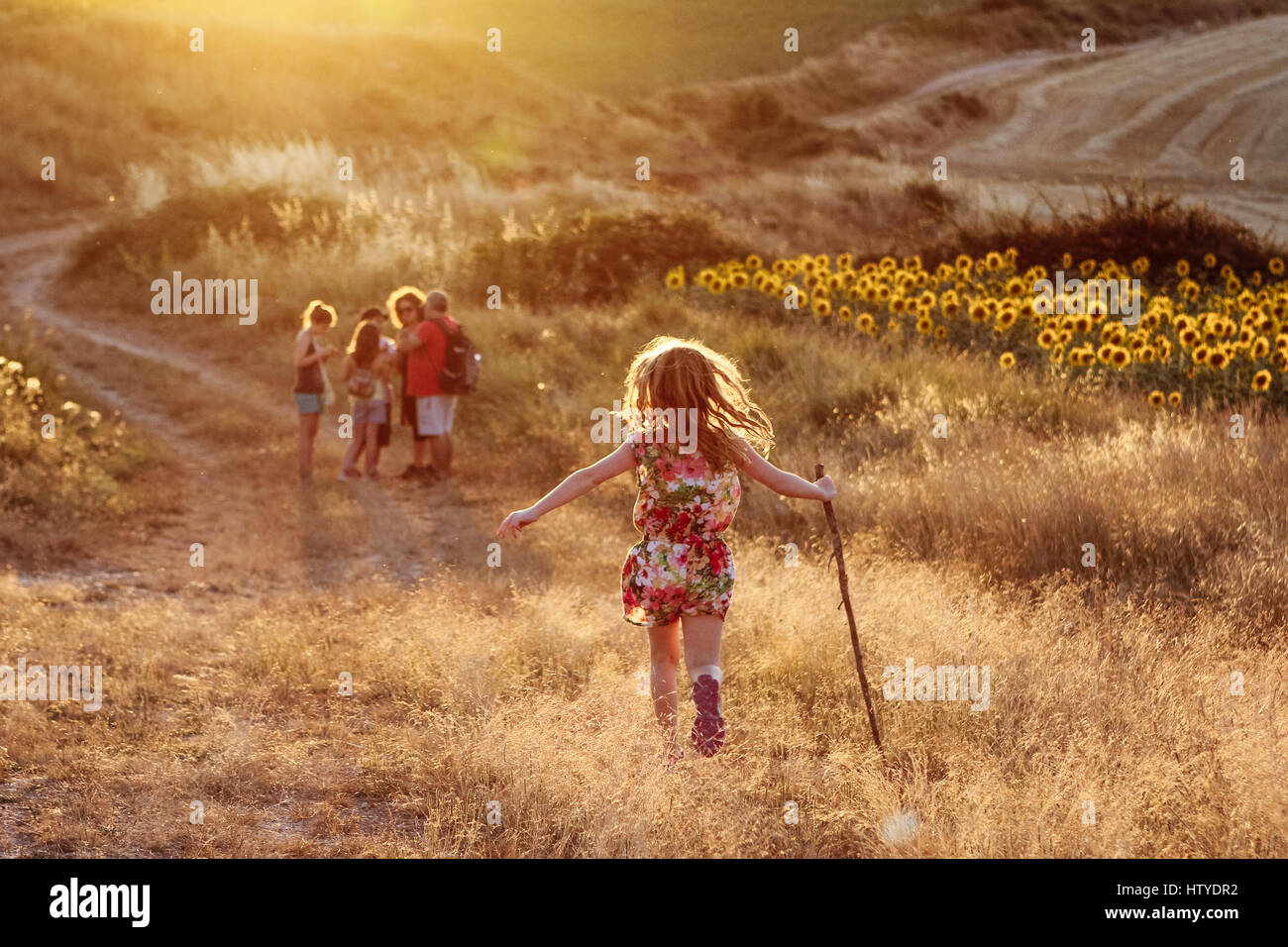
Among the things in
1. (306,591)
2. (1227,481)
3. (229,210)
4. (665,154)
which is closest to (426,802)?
(306,591)

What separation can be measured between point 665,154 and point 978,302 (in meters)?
21.6

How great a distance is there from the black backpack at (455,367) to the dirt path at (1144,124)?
9201 mm

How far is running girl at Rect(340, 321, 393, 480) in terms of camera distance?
960cm

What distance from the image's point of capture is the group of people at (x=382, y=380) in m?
9.54

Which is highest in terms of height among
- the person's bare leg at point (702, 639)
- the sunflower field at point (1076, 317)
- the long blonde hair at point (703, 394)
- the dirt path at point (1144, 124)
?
the dirt path at point (1144, 124)

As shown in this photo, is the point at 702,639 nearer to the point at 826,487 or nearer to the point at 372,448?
the point at 826,487

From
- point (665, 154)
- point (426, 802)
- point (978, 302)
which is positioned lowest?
point (426, 802)

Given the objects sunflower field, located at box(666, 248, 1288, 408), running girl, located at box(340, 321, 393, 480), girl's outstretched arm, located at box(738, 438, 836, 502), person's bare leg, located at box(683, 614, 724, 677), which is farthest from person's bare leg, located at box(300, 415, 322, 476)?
girl's outstretched arm, located at box(738, 438, 836, 502)

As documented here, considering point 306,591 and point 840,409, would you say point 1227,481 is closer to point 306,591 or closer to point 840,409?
point 840,409

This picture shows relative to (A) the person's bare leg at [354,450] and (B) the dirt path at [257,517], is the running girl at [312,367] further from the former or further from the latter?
(B) the dirt path at [257,517]

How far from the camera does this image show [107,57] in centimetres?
2973

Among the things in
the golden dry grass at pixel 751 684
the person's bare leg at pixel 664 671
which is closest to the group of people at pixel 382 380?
the golden dry grass at pixel 751 684

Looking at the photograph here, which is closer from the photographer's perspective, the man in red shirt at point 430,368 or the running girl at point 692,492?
the running girl at point 692,492

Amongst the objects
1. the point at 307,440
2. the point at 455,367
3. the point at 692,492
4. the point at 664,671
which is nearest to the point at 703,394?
the point at 692,492
